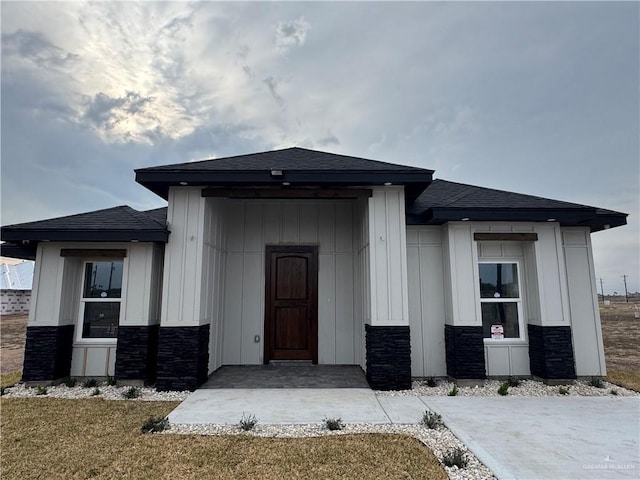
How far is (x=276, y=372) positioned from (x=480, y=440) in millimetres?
3670

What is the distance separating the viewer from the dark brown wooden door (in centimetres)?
664

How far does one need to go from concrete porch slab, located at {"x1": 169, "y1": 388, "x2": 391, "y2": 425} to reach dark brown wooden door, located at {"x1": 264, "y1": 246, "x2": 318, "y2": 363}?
1616 millimetres

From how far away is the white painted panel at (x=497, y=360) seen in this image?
566cm

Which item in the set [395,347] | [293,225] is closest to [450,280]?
[395,347]

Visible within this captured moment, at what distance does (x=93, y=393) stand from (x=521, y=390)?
663cm

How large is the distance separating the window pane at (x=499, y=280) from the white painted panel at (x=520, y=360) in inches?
35.9

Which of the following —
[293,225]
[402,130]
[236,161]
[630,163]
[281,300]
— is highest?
[402,130]

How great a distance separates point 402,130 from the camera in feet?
42.8

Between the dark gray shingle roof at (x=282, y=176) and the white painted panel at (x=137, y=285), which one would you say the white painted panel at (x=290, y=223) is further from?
the white painted panel at (x=137, y=285)

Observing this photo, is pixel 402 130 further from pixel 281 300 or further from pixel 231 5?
pixel 281 300

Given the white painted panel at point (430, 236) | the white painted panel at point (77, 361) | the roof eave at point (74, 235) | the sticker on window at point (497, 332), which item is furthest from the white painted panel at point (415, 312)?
the white painted panel at point (77, 361)

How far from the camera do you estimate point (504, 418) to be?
12.8 ft

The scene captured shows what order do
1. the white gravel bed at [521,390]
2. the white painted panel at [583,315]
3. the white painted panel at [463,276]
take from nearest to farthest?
the white gravel bed at [521,390], the white painted panel at [463,276], the white painted panel at [583,315]

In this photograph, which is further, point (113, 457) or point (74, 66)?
point (74, 66)
